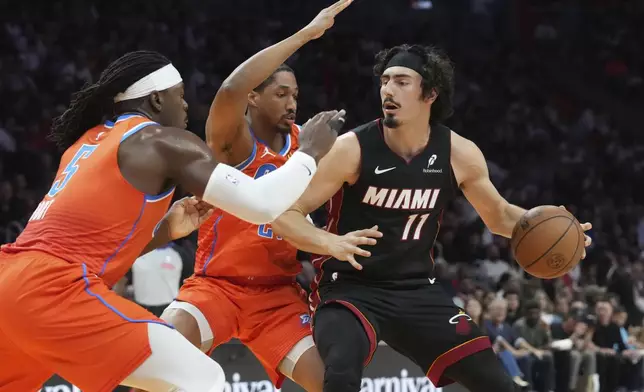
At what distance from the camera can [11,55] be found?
1316 cm

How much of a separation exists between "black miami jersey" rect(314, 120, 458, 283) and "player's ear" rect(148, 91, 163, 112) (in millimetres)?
1282

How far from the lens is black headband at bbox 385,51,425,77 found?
520 cm

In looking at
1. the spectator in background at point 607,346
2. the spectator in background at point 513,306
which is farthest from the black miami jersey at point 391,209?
the spectator in background at point 513,306

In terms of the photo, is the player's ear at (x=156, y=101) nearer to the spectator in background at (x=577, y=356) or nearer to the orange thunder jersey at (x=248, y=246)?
the orange thunder jersey at (x=248, y=246)

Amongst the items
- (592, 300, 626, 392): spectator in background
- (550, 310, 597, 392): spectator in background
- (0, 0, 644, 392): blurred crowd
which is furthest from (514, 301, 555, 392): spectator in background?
(592, 300, 626, 392): spectator in background

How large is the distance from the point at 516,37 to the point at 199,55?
22.0ft

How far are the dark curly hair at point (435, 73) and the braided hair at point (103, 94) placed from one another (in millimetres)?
1551

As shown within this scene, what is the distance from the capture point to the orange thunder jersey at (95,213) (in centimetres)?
371

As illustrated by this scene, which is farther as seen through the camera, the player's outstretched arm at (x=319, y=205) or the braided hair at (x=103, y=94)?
the player's outstretched arm at (x=319, y=205)

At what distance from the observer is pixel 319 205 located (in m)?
4.91

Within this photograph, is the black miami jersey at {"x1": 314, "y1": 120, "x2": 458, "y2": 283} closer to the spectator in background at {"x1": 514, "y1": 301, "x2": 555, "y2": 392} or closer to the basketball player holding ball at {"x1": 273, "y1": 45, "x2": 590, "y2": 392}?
the basketball player holding ball at {"x1": 273, "y1": 45, "x2": 590, "y2": 392}

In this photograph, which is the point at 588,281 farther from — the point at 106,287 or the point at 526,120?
the point at 106,287

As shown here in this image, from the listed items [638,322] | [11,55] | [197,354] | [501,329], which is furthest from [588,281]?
[197,354]

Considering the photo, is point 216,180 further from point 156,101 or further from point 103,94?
point 103,94
